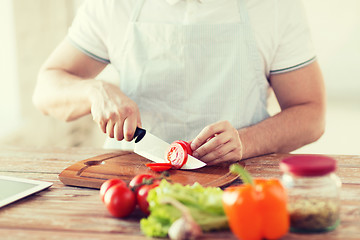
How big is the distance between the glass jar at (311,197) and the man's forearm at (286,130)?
27.1 inches

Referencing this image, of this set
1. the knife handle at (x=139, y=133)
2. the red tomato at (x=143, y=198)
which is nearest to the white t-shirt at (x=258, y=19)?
the knife handle at (x=139, y=133)

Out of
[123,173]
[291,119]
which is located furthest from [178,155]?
[291,119]

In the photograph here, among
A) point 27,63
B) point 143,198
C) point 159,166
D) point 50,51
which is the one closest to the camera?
point 143,198

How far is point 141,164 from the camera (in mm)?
1555

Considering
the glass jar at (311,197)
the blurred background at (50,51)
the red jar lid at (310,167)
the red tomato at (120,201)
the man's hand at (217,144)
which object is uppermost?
the red jar lid at (310,167)

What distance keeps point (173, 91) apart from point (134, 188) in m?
0.79

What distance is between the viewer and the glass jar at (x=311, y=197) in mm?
932

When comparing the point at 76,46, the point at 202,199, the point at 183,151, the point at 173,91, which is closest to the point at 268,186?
the point at 202,199

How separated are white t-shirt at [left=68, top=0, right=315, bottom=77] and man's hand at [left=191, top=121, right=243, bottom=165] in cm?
47

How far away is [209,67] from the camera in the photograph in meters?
1.83

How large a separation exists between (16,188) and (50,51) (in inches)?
92.9

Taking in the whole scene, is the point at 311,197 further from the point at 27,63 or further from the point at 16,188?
the point at 27,63

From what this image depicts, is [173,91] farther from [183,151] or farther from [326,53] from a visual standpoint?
[326,53]

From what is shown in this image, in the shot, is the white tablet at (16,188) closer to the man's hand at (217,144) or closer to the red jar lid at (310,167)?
the man's hand at (217,144)
